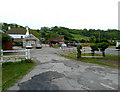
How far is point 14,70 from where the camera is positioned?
Result: 224 inches

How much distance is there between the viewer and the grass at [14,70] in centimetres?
424

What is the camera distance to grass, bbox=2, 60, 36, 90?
4.24 metres

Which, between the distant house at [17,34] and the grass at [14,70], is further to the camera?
the distant house at [17,34]

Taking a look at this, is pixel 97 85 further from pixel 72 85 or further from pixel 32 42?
pixel 32 42

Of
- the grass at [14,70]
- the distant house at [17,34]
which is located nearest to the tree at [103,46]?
the grass at [14,70]

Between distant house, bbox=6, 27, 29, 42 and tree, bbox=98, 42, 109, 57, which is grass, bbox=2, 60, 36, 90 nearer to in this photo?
tree, bbox=98, 42, 109, 57

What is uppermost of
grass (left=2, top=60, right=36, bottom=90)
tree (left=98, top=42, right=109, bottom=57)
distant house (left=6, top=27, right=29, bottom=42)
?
distant house (left=6, top=27, right=29, bottom=42)

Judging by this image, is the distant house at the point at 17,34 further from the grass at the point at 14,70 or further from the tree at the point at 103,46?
the tree at the point at 103,46

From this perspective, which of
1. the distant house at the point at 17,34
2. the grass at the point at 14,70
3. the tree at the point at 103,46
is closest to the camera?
the grass at the point at 14,70

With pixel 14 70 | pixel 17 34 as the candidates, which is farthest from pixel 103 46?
pixel 17 34

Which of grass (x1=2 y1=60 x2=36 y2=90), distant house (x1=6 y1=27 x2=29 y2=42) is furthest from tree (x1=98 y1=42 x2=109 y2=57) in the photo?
distant house (x1=6 y1=27 x2=29 y2=42)

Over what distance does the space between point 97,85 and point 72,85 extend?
1008 millimetres

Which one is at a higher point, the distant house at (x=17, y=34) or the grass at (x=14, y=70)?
the distant house at (x=17, y=34)

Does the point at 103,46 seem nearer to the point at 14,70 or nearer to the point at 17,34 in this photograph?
the point at 14,70
